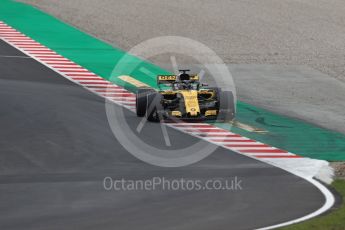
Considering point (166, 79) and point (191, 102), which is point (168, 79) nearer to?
point (166, 79)

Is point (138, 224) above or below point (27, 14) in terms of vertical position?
below

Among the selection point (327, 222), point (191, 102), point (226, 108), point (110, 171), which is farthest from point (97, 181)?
point (226, 108)

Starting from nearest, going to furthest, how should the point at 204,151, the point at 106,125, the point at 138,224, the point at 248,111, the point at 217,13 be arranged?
the point at 138,224
the point at 204,151
the point at 106,125
the point at 248,111
the point at 217,13

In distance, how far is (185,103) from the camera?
28906 millimetres

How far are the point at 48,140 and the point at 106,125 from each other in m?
2.74

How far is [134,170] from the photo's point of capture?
23.4 metres

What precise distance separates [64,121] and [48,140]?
2.45m

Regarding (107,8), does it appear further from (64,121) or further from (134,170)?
(134,170)

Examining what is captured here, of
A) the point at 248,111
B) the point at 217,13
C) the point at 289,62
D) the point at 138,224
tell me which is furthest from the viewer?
the point at 217,13

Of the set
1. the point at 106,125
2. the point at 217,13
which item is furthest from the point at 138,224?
the point at 217,13

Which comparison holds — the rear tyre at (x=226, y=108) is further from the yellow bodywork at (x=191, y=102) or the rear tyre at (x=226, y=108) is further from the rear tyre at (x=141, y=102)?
the rear tyre at (x=141, y=102)

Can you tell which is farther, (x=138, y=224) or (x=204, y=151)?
(x=204, y=151)

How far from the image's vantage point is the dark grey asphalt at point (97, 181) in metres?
18.6

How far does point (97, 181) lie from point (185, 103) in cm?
745
